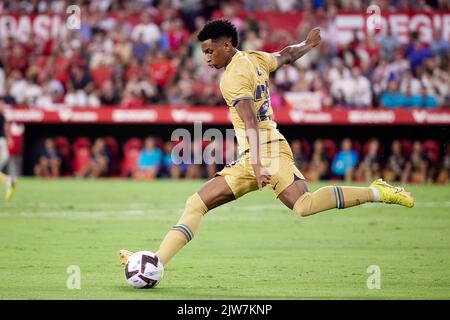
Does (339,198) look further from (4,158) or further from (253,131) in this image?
(4,158)

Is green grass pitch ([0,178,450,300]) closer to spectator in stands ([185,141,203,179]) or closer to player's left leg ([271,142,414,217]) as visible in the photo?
player's left leg ([271,142,414,217])

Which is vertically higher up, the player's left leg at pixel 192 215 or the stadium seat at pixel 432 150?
the stadium seat at pixel 432 150

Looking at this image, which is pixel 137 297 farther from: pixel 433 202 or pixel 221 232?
pixel 433 202

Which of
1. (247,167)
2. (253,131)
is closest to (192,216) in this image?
(247,167)

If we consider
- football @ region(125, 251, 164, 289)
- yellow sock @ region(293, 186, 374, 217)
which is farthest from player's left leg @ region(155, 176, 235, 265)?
yellow sock @ region(293, 186, 374, 217)

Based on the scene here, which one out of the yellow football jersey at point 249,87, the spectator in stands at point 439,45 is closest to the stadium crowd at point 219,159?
the spectator in stands at point 439,45

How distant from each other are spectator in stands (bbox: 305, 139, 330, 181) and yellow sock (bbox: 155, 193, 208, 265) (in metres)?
14.7

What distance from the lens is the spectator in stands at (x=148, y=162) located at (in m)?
24.2

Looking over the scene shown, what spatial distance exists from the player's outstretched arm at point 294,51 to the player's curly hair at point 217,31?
0.97m

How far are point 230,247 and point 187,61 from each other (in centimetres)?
1367

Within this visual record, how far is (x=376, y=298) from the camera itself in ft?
27.4

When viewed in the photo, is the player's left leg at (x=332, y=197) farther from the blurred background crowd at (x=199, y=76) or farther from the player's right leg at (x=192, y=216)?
the blurred background crowd at (x=199, y=76)
